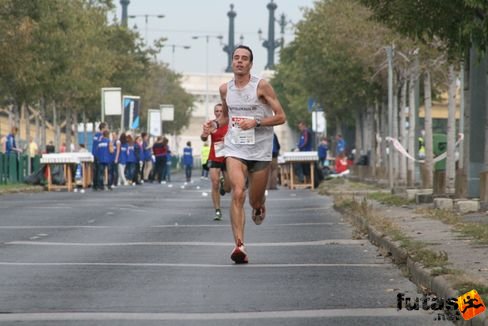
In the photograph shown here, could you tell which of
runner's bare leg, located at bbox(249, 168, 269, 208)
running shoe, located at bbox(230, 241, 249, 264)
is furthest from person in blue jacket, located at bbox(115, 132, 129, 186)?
running shoe, located at bbox(230, 241, 249, 264)

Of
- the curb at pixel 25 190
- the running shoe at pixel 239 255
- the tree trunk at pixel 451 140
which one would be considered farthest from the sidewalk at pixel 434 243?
the curb at pixel 25 190

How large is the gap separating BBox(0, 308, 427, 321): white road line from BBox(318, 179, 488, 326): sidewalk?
556 mm

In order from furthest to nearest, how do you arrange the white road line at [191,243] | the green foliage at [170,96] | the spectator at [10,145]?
the green foliage at [170,96] < the spectator at [10,145] < the white road line at [191,243]

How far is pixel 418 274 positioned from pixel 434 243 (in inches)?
122

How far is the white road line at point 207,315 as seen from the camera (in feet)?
36.1

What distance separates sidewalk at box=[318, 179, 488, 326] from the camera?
12.2 metres

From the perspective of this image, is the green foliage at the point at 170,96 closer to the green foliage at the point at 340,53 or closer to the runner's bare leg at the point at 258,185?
the green foliage at the point at 340,53

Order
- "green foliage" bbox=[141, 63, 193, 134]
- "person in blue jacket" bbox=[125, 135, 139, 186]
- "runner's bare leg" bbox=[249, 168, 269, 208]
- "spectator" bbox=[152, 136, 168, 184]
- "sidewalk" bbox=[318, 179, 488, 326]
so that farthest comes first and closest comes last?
"green foliage" bbox=[141, 63, 193, 134] < "spectator" bbox=[152, 136, 168, 184] < "person in blue jacket" bbox=[125, 135, 139, 186] < "runner's bare leg" bbox=[249, 168, 269, 208] < "sidewalk" bbox=[318, 179, 488, 326]

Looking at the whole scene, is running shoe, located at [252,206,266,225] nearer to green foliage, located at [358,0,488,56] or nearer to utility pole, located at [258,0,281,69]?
green foliage, located at [358,0,488,56]

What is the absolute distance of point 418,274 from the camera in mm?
13641

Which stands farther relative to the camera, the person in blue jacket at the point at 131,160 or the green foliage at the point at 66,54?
the person in blue jacket at the point at 131,160

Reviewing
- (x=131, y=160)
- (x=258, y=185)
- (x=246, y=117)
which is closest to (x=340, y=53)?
(x=131, y=160)

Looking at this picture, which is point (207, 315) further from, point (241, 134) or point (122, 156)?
point (122, 156)

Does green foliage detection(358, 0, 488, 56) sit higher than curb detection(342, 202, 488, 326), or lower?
higher
